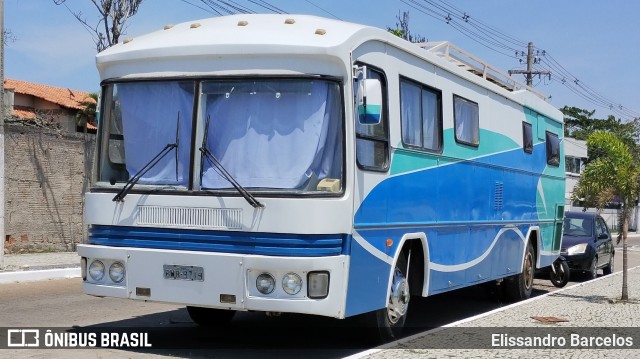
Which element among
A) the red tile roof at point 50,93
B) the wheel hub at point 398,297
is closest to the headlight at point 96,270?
the wheel hub at point 398,297

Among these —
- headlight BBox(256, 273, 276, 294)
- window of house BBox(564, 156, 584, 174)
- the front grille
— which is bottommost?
headlight BBox(256, 273, 276, 294)

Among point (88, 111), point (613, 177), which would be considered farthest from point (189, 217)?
point (88, 111)

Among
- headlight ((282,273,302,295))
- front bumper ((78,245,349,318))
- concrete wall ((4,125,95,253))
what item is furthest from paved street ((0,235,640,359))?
concrete wall ((4,125,95,253))

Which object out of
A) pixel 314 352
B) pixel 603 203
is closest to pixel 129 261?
pixel 314 352

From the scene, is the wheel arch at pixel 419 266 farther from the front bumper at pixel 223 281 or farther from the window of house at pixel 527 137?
the window of house at pixel 527 137

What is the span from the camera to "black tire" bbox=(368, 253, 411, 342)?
8.96 meters

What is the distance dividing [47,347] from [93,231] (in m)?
1.31

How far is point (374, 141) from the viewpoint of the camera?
8453mm

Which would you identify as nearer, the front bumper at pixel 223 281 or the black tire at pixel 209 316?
the front bumper at pixel 223 281

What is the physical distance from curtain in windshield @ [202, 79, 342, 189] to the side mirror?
257 mm

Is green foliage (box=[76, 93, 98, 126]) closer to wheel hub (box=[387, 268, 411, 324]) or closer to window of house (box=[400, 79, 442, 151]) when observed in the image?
window of house (box=[400, 79, 442, 151])

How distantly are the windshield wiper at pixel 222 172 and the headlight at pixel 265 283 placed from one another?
24.3 inches

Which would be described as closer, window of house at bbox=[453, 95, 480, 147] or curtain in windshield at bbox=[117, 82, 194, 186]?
curtain in windshield at bbox=[117, 82, 194, 186]

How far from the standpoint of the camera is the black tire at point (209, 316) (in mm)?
10055
